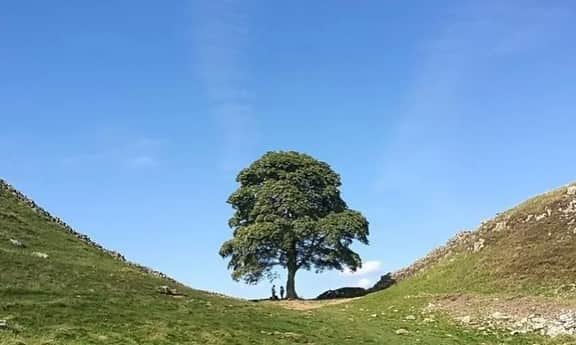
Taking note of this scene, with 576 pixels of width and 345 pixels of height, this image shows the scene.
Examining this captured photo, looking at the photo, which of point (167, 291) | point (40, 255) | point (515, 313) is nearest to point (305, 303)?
point (167, 291)

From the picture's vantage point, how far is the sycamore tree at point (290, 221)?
7750 cm

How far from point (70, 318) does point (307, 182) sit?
171ft

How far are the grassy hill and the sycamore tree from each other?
1388cm

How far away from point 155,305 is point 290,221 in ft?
128

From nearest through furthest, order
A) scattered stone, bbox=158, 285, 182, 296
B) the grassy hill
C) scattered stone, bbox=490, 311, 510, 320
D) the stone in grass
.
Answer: the grassy hill < the stone in grass < scattered stone, bbox=490, 311, 510, 320 < scattered stone, bbox=158, 285, 182, 296

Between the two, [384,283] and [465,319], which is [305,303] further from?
[465,319]

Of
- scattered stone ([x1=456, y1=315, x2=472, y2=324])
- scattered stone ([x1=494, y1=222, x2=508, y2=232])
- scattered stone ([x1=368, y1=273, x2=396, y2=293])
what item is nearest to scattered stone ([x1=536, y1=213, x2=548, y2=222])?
scattered stone ([x1=494, y1=222, x2=508, y2=232])

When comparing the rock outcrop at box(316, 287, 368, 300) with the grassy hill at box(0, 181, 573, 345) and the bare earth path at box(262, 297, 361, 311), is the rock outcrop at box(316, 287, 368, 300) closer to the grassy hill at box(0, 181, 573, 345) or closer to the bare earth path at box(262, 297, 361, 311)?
the bare earth path at box(262, 297, 361, 311)

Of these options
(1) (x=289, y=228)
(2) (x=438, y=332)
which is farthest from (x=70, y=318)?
(1) (x=289, y=228)

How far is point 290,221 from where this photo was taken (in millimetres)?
78188

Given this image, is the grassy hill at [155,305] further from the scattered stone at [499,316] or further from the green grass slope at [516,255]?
the scattered stone at [499,316]

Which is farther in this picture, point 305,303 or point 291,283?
point 291,283

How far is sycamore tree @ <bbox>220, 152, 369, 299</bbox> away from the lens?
77500mm

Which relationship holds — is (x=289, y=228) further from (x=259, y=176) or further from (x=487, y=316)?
(x=487, y=316)
